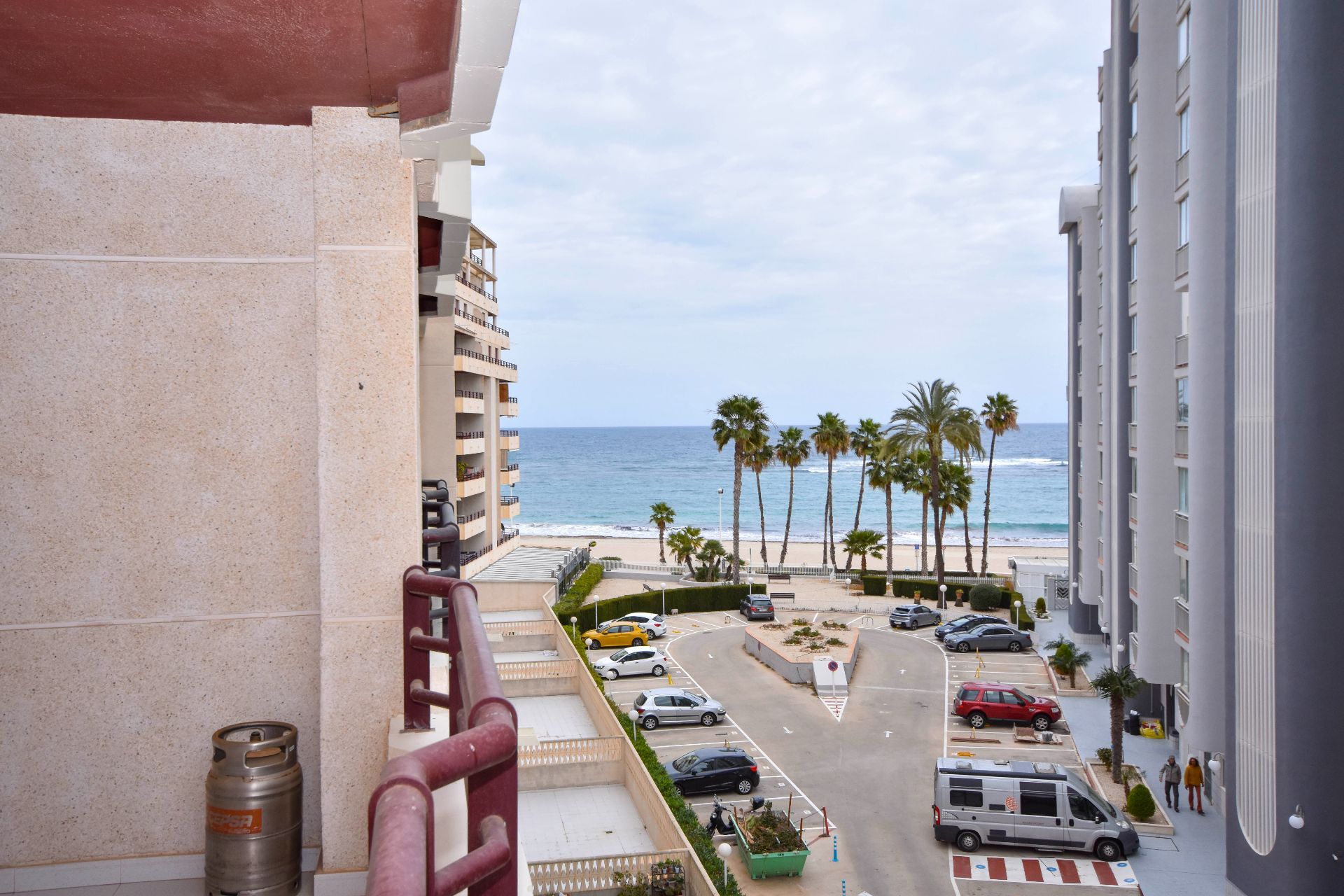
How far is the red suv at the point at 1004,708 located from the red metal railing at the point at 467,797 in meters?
29.2

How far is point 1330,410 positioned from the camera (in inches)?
564

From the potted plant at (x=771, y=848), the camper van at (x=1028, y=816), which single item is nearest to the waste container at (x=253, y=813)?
the potted plant at (x=771, y=848)

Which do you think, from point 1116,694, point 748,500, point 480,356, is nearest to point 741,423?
point 480,356

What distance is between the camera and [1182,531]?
2348cm

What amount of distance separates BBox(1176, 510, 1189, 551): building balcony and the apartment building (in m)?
0.07

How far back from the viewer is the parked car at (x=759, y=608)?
1853 inches

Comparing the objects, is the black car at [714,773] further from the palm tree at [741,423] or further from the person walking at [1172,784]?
the palm tree at [741,423]

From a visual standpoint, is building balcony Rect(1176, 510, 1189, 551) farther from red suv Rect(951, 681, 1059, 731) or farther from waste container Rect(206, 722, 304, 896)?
waste container Rect(206, 722, 304, 896)

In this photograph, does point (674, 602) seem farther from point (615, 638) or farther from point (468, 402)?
point (468, 402)

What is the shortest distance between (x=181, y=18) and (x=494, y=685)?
255 cm

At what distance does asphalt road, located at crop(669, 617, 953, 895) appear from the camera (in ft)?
65.6

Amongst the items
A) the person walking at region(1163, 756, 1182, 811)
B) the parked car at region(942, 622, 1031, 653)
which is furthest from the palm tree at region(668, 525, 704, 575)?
the person walking at region(1163, 756, 1182, 811)

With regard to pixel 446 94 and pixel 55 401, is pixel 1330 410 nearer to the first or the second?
pixel 446 94

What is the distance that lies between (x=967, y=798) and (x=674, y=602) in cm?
2989
